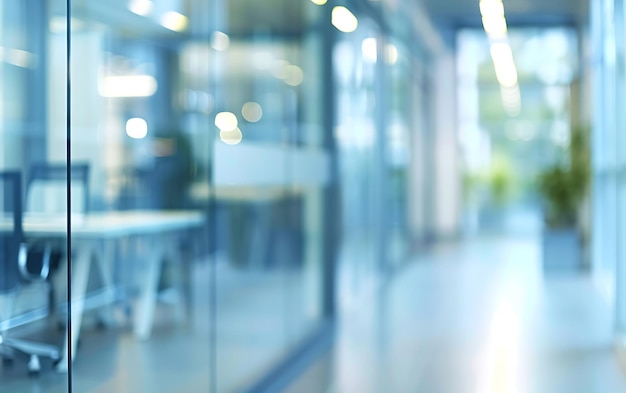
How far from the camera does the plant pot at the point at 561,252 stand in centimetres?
1097

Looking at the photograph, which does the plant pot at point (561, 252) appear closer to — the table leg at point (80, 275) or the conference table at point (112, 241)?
the conference table at point (112, 241)

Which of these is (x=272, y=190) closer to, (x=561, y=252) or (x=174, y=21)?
(x=174, y=21)

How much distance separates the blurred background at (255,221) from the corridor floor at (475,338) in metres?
0.03

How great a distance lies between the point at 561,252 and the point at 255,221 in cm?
598

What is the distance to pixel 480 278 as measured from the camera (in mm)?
9875

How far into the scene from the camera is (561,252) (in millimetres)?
11000

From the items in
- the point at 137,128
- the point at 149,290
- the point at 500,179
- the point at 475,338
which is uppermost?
the point at 137,128

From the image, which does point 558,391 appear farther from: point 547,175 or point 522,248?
point 522,248

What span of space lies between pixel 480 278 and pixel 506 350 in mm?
4040

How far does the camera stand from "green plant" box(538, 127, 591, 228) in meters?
11.5

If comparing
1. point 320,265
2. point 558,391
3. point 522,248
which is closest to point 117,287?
point 320,265

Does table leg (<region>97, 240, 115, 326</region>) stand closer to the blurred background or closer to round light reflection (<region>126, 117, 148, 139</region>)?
the blurred background

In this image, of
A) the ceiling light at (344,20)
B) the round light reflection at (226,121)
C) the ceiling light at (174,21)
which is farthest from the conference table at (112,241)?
the ceiling light at (344,20)

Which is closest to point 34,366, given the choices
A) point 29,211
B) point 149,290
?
point 29,211
